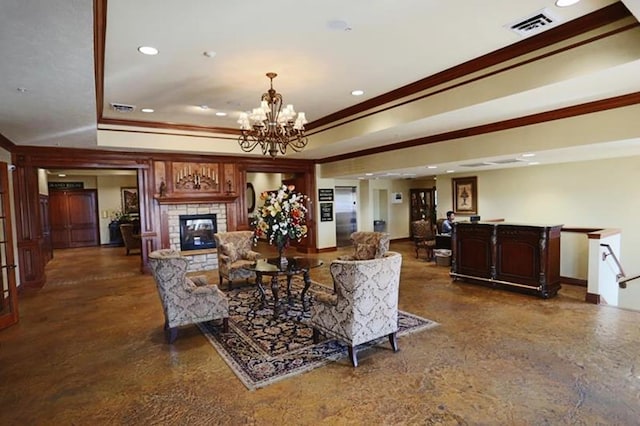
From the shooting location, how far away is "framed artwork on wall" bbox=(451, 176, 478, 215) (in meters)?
9.27

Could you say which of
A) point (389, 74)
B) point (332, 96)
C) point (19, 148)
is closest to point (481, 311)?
point (389, 74)

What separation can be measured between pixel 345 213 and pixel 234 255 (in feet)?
16.5

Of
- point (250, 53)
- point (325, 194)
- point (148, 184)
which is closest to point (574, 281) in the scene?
point (325, 194)

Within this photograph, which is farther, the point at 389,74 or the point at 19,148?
the point at 19,148

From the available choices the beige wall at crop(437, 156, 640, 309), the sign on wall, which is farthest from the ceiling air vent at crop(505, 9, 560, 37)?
the sign on wall

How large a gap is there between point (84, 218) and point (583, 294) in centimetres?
1473

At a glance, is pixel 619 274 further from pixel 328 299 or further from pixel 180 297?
pixel 180 297

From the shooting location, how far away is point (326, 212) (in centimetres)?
1010

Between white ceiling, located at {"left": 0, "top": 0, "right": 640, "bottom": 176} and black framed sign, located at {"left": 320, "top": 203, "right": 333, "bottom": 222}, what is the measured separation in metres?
4.89

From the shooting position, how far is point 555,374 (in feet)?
9.99

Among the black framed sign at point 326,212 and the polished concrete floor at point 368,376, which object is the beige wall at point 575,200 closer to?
the polished concrete floor at point 368,376

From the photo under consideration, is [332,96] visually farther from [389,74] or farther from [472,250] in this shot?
Result: [472,250]

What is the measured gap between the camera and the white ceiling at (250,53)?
8.29 ft

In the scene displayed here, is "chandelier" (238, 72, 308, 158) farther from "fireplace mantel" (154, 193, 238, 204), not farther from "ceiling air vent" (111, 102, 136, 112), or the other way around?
"fireplace mantel" (154, 193, 238, 204)
